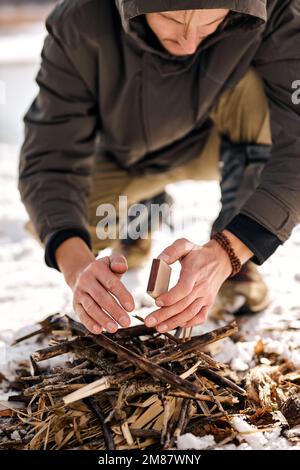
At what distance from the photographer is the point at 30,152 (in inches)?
78.7

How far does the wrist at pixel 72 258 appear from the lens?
1.74 meters

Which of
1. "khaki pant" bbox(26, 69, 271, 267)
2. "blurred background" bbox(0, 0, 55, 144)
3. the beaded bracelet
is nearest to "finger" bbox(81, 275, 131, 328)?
the beaded bracelet

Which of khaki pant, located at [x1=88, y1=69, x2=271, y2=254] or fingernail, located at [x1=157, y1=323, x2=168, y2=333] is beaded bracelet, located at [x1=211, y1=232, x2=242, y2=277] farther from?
khaki pant, located at [x1=88, y1=69, x2=271, y2=254]

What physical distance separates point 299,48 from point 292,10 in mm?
110

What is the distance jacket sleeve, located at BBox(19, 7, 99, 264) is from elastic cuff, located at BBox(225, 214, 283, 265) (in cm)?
45

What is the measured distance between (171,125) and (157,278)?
29.5 inches

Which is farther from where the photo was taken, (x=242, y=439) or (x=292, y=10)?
(x=292, y=10)

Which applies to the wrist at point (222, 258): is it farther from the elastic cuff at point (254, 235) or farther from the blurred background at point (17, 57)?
the blurred background at point (17, 57)

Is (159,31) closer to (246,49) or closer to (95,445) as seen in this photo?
(246,49)

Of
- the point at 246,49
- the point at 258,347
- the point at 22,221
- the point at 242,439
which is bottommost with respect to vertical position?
the point at 22,221

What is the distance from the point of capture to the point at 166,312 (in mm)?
1520

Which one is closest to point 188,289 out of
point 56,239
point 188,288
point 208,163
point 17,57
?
point 188,288

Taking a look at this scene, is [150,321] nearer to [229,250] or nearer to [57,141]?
[229,250]
